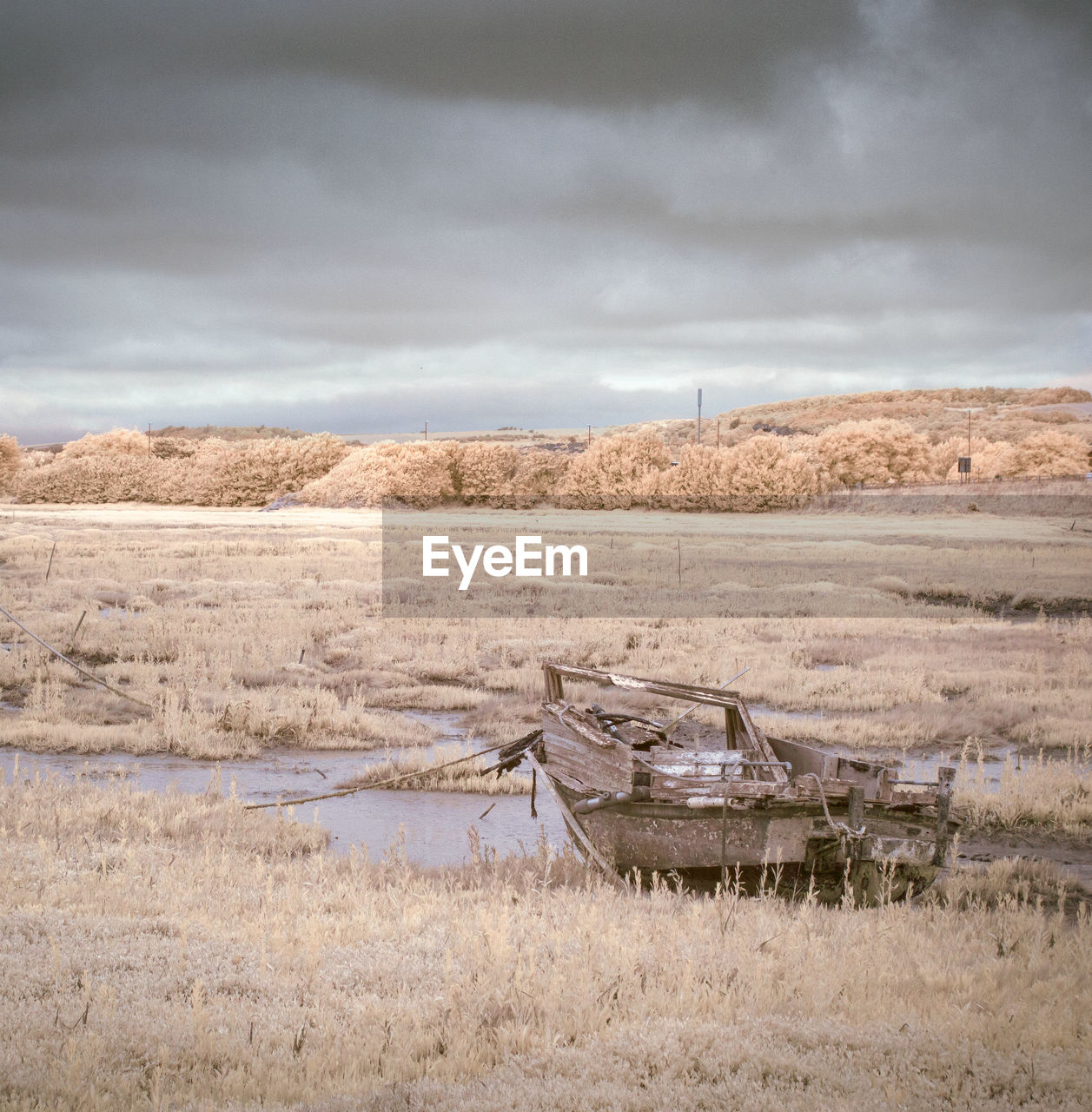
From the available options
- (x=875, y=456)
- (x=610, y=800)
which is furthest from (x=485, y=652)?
(x=875, y=456)

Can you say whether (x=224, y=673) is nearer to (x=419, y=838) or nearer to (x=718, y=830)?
(x=419, y=838)

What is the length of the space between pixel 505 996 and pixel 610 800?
278 centimetres

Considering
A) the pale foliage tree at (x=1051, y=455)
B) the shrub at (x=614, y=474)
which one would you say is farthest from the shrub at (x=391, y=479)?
Result: the pale foliage tree at (x=1051, y=455)

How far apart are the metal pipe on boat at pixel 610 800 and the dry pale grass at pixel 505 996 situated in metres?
0.65

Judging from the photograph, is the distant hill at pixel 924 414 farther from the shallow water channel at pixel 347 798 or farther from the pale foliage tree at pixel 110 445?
the shallow water channel at pixel 347 798

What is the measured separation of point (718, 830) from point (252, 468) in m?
91.3

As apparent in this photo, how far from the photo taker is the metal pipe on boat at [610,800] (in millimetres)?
8258

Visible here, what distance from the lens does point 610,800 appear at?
8.40m

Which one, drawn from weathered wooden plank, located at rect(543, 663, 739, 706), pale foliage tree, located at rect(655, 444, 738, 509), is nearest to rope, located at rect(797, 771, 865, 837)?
weathered wooden plank, located at rect(543, 663, 739, 706)

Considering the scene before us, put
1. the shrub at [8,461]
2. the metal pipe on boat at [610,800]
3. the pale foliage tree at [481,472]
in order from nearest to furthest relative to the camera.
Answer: the metal pipe on boat at [610,800] < the pale foliage tree at [481,472] < the shrub at [8,461]

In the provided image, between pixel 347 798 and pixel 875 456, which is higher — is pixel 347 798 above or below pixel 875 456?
below

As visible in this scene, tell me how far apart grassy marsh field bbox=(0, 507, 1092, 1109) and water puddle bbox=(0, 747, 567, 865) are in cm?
39

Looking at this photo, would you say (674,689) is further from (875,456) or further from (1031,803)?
(875,456)

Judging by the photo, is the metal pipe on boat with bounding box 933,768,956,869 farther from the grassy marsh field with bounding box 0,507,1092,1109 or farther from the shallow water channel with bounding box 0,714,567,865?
the shallow water channel with bounding box 0,714,567,865
